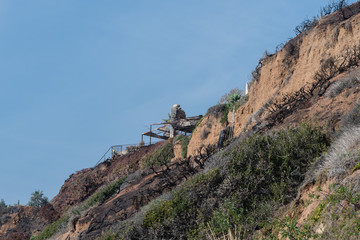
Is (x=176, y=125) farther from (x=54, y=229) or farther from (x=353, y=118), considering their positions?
(x=353, y=118)

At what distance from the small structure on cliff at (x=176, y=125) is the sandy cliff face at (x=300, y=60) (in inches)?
448

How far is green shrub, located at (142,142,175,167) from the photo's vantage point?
31047mm

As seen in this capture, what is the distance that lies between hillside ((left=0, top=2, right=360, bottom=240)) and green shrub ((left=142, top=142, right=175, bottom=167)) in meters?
5.25

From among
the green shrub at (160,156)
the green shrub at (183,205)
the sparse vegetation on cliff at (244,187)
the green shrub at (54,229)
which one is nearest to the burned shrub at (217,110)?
the green shrub at (160,156)

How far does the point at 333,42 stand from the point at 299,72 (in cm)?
186

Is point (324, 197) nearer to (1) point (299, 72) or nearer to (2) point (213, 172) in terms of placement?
(2) point (213, 172)

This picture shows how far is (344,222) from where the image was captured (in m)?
7.11

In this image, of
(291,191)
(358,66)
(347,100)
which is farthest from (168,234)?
(358,66)

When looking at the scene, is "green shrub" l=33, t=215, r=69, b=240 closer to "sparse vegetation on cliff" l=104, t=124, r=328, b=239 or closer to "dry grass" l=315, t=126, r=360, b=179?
"sparse vegetation on cliff" l=104, t=124, r=328, b=239

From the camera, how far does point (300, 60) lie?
2089cm

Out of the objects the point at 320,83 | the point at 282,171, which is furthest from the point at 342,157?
the point at 320,83

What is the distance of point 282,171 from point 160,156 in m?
19.7

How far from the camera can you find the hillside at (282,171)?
344 inches

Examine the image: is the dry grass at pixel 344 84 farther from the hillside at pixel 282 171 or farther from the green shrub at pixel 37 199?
the green shrub at pixel 37 199
